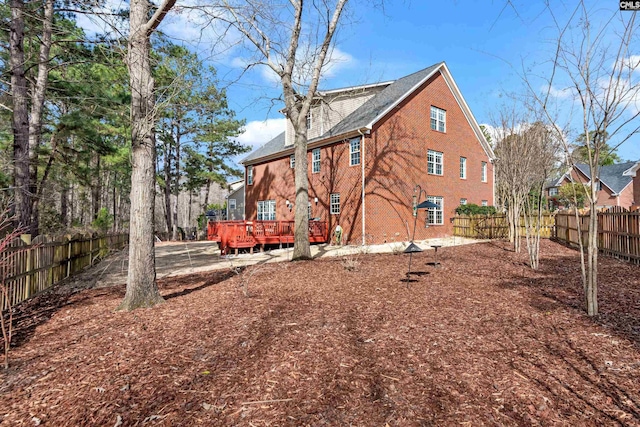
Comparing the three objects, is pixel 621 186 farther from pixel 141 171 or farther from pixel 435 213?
pixel 141 171

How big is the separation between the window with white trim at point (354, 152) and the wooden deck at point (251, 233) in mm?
3709

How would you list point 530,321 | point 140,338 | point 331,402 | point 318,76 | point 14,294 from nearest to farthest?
point 331,402, point 140,338, point 530,321, point 14,294, point 318,76

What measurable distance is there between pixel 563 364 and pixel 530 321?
1.20 m

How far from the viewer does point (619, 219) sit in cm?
890

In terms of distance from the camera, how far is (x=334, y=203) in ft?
56.2

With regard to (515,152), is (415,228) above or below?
below

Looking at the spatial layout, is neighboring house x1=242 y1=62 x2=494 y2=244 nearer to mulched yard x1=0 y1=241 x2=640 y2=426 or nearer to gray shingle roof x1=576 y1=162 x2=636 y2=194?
mulched yard x1=0 y1=241 x2=640 y2=426

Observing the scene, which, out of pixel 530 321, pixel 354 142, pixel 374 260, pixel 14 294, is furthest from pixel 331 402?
pixel 354 142

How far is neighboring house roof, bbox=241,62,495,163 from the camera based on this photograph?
52.0 feet

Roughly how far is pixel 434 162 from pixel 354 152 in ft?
17.2

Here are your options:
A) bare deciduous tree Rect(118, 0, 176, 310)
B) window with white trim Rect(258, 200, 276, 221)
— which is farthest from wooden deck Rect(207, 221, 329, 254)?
bare deciduous tree Rect(118, 0, 176, 310)

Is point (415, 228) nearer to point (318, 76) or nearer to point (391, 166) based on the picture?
point (391, 166)

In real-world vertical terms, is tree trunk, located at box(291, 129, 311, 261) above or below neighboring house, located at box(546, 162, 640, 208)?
below

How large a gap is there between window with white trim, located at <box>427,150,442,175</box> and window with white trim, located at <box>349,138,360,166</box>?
4.63 m
